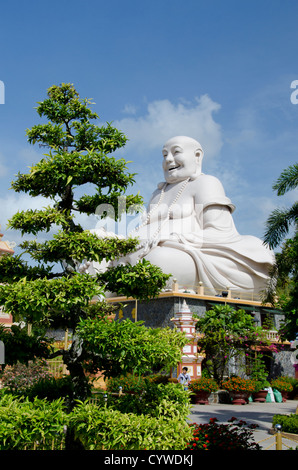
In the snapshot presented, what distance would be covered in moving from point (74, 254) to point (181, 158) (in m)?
17.6

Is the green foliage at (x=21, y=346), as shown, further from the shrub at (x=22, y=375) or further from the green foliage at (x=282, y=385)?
the green foliage at (x=282, y=385)

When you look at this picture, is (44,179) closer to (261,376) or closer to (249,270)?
(261,376)

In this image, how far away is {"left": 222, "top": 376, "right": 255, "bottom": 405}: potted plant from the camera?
16.3 metres

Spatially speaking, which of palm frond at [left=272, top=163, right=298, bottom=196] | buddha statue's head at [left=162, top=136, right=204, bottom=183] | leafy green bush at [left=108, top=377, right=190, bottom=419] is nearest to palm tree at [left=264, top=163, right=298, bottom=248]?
palm frond at [left=272, top=163, right=298, bottom=196]

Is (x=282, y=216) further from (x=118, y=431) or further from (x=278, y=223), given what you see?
(x=118, y=431)

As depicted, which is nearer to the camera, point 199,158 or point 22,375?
point 22,375

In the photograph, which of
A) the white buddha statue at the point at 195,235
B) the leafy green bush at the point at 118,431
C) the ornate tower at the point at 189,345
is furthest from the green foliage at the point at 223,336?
the leafy green bush at the point at 118,431

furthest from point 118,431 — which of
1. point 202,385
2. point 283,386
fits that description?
point 283,386

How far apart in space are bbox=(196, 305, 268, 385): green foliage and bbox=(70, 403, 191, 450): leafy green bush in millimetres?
11718

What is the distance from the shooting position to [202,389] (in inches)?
624

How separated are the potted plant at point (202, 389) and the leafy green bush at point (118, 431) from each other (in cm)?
994

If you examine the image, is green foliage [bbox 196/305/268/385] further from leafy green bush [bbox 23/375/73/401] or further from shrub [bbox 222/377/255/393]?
leafy green bush [bbox 23/375/73/401]
